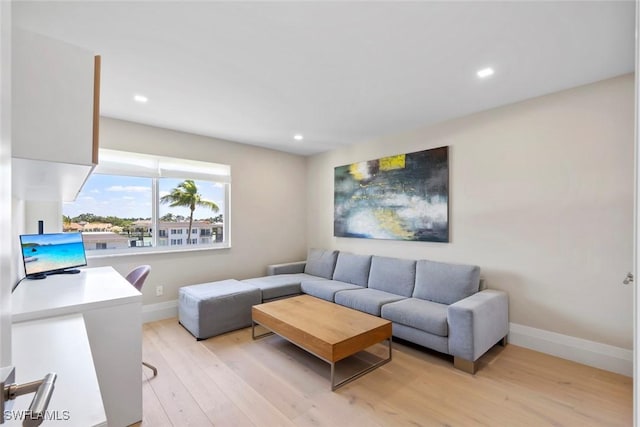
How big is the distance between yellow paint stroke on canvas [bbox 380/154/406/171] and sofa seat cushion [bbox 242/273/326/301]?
1834mm

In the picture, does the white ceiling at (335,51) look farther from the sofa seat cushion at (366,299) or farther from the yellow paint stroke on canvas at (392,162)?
the sofa seat cushion at (366,299)

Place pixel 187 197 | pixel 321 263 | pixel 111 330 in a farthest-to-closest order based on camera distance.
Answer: pixel 321 263 → pixel 187 197 → pixel 111 330

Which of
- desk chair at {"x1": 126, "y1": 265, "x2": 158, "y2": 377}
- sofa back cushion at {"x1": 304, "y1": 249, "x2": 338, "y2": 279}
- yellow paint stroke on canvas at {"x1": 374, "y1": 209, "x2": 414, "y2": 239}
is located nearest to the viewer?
desk chair at {"x1": 126, "y1": 265, "x2": 158, "y2": 377}

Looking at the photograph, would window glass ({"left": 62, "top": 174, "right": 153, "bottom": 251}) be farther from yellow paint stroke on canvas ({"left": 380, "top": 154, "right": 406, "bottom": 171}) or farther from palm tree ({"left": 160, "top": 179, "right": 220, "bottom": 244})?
yellow paint stroke on canvas ({"left": 380, "top": 154, "right": 406, "bottom": 171})

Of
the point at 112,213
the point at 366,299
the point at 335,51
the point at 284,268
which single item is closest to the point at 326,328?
the point at 366,299

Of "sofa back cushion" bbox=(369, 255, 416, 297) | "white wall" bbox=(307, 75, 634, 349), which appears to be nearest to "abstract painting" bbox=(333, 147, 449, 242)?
"white wall" bbox=(307, 75, 634, 349)

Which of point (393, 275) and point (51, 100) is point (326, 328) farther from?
point (51, 100)

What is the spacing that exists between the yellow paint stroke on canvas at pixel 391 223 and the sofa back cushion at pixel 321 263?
882 mm

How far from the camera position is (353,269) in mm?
3875

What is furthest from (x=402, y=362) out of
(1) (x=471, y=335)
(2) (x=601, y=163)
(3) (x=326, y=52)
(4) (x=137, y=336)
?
(3) (x=326, y=52)

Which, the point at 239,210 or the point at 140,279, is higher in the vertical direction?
the point at 239,210

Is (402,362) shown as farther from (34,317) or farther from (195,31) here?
(195,31)

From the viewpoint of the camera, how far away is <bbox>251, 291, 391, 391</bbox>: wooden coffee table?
85.7 inches

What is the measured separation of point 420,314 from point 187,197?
318 centimetres
